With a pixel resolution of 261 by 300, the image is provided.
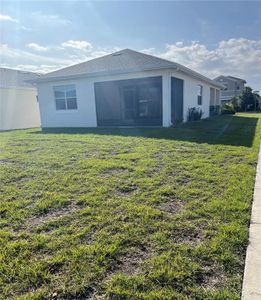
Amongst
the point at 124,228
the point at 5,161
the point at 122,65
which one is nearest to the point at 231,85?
the point at 122,65

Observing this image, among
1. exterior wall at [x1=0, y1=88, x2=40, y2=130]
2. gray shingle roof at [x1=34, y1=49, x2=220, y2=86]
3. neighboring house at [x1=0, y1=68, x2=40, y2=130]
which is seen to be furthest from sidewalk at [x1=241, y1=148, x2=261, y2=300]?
exterior wall at [x1=0, y1=88, x2=40, y2=130]

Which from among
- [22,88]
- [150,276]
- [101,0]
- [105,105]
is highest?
[101,0]

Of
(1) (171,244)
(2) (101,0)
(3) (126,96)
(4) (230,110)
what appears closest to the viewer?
(1) (171,244)

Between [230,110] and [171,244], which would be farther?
[230,110]

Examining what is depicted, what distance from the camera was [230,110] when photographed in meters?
28.6

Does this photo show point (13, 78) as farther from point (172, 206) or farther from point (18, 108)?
point (172, 206)

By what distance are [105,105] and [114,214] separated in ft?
38.2

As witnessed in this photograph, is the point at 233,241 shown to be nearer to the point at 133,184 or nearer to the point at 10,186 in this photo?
the point at 133,184

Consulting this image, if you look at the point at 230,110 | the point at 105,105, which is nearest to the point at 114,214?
the point at 105,105

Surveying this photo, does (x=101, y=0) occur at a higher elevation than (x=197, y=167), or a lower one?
higher

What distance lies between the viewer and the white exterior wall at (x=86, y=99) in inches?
493

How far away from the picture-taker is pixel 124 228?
120 inches

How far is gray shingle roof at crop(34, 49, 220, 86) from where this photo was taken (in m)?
11.9

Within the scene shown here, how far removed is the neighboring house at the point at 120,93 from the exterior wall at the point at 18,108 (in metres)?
4.97
